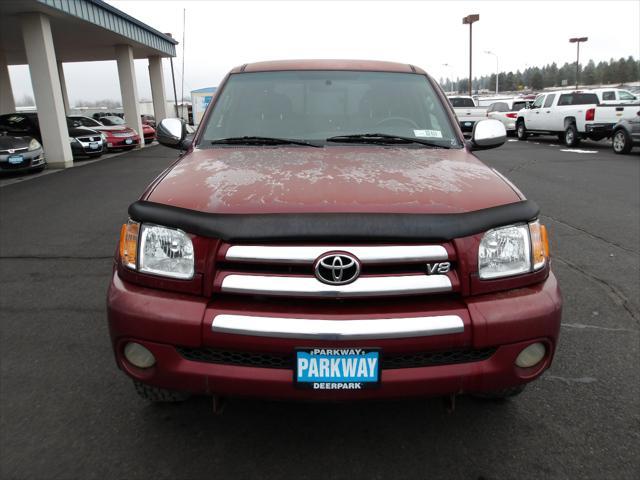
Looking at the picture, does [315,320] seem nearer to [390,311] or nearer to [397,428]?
[390,311]

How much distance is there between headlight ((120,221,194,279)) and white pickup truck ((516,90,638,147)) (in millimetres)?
16232

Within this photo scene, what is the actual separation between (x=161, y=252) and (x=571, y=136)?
60.9ft

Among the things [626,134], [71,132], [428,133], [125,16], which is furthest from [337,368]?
[125,16]

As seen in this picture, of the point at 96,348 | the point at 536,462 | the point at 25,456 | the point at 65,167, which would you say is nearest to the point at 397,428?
the point at 536,462

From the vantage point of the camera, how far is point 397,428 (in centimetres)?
249

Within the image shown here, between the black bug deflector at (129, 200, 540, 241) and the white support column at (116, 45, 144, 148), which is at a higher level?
the white support column at (116, 45, 144, 148)

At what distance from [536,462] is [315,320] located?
1.23 m

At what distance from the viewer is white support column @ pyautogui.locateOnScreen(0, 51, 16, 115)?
20.8 metres

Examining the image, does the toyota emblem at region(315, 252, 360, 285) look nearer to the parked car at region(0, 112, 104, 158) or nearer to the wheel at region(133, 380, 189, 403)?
the wheel at region(133, 380, 189, 403)

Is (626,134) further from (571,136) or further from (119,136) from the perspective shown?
(119,136)

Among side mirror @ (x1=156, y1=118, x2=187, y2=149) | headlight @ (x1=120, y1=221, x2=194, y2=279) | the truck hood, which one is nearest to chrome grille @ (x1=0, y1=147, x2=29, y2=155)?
side mirror @ (x1=156, y1=118, x2=187, y2=149)

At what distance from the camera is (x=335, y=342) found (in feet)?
6.07

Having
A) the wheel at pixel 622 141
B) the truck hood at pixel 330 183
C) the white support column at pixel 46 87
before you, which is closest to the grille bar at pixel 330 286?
the truck hood at pixel 330 183

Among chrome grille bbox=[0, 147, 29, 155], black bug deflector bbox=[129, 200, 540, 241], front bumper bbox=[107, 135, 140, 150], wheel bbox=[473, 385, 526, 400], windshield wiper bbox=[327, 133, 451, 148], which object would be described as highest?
windshield wiper bbox=[327, 133, 451, 148]
